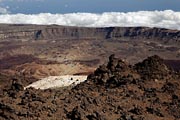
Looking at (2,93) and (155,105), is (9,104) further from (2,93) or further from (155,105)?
(155,105)

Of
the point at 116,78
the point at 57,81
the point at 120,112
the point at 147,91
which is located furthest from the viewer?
the point at 57,81

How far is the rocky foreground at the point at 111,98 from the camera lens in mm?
23859

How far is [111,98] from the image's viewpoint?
27312 mm

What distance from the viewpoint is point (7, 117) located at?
23.0 m

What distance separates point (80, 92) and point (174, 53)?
143460 millimetres

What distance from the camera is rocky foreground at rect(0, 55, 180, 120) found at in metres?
23.9

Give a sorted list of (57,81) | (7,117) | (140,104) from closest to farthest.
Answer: (7,117) → (140,104) → (57,81)

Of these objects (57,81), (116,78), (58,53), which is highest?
(116,78)

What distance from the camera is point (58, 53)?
17775cm

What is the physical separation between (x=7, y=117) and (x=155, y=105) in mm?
8549

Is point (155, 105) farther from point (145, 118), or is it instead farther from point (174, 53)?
point (174, 53)

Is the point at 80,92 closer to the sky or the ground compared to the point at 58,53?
closer to the sky

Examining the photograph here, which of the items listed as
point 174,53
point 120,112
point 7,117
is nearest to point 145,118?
point 120,112

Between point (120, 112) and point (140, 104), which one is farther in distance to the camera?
point (140, 104)
